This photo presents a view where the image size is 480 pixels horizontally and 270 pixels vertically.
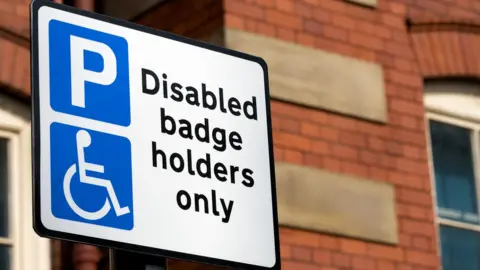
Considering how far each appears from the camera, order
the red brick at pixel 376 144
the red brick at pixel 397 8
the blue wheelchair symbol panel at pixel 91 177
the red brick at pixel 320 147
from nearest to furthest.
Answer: the blue wheelchair symbol panel at pixel 91 177 → the red brick at pixel 320 147 → the red brick at pixel 376 144 → the red brick at pixel 397 8

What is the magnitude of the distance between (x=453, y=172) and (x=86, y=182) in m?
3.75

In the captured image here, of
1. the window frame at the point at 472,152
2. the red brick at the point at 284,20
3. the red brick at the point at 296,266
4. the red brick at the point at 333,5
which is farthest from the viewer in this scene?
the window frame at the point at 472,152

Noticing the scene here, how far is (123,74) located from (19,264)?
9.75 ft

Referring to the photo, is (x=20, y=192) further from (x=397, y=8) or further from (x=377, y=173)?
(x=397, y=8)

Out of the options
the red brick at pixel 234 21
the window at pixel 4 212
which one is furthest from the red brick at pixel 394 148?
the window at pixel 4 212

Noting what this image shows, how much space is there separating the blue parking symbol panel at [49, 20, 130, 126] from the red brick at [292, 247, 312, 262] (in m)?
2.49

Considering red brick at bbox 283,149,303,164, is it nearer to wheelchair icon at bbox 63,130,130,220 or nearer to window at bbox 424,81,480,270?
window at bbox 424,81,480,270

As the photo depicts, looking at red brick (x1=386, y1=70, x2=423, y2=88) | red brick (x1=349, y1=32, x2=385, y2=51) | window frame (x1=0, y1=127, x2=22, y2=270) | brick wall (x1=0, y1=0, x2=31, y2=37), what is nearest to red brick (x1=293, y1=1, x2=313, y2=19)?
red brick (x1=349, y1=32, x2=385, y2=51)

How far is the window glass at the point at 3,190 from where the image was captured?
18.8ft

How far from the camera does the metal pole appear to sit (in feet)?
9.00

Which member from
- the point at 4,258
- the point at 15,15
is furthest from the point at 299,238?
the point at 15,15

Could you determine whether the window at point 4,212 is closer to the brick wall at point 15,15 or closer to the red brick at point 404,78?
the brick wall at point 15,15

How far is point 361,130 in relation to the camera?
5.77 m

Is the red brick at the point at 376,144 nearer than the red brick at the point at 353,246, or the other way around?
the red brick at the point at 353,246
